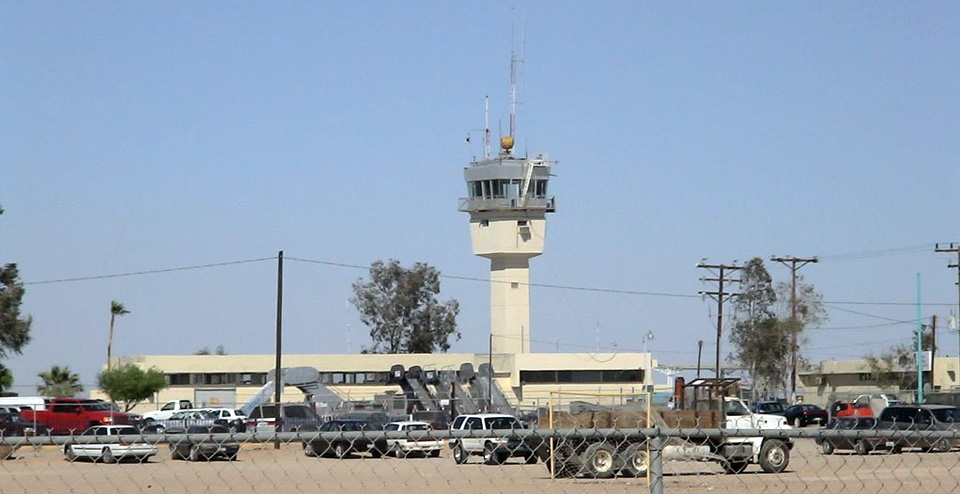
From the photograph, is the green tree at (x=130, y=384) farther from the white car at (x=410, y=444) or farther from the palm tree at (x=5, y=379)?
the white car at (x=410, y=444)

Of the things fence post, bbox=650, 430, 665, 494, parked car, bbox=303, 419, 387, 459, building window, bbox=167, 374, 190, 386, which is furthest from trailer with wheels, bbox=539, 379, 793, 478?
building window, bbox=167, 374, 190, 386

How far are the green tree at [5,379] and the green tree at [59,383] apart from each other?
1633 cm

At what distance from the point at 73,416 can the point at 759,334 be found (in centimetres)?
5097

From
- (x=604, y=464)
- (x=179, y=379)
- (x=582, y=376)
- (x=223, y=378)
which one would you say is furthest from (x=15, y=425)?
(x=582, y=376)

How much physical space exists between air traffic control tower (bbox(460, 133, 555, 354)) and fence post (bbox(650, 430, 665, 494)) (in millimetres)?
82519

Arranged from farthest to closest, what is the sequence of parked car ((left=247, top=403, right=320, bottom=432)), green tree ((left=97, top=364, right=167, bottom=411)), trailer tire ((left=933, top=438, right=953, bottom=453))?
green tree ((left=97, top=364, right=167, bottom=411)), parked car ((left=247, top=403, right=320, bottom=432)), trailer tire ((left=933, top=438, right=953, bottom=453))

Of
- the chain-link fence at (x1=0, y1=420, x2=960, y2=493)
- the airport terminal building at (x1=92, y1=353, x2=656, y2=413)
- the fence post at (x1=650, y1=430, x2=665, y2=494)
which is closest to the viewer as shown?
the fence post at (x1=650, y1=430, x2=665, y2=494)

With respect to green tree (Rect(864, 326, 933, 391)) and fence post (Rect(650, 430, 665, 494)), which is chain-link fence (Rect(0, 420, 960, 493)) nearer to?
fence post (Rect(650, 430, 665, 494))

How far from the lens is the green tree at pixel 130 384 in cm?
8044

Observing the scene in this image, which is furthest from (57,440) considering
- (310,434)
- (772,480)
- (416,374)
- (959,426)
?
(416,374)

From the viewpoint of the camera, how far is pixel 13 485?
→ 71.8ft

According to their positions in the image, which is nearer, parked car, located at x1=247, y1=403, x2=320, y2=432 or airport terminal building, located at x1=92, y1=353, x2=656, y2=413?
parked car, located at x1=247, y1=403, x2=320, y2=432

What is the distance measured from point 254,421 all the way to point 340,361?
36793 mm

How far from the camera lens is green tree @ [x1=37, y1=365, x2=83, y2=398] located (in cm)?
8125
